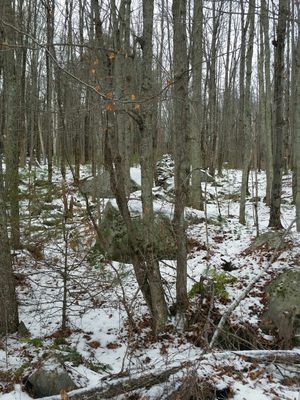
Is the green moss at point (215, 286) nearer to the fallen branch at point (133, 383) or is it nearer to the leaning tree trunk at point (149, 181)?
the leaning tree trunk at point (149, 181)

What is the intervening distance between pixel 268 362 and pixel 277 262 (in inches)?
118

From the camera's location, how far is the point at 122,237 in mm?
7816

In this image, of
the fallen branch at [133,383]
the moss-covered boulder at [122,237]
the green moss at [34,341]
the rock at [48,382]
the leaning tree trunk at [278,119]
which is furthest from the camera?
the leaning tree trunk at [278,119]

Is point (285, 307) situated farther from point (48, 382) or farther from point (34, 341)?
point (34, 341)

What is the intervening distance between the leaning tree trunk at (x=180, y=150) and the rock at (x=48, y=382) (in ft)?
6.29

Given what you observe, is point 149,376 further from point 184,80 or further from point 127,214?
point 184,80

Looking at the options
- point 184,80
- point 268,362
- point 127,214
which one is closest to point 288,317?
point 268,362

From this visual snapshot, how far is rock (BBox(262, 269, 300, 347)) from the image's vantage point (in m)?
4.96

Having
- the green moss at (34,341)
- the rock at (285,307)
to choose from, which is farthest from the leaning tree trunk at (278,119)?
the green moss at (34,341)

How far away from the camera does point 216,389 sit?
3.64 meters

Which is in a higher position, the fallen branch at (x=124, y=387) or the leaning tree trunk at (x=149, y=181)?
the leaning tree trunk at (x=149, y=181)

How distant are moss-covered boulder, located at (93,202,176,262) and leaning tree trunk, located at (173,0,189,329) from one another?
195 centimetres

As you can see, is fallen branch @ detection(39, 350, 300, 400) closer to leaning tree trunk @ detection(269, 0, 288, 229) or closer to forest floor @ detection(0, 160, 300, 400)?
forest floor @ detection(0, 160, 300, 400)

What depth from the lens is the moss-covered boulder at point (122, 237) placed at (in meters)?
7.52
